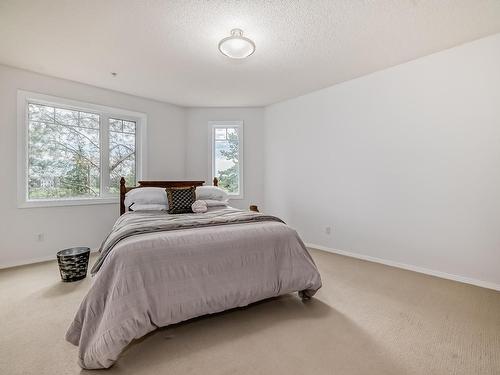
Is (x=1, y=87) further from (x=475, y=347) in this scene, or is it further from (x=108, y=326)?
(x=475, y=347)

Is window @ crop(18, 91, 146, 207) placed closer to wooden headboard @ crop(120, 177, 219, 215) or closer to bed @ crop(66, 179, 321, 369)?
wooden headboard @ crop(120, 177, 219, 215)

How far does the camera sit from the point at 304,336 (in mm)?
1833

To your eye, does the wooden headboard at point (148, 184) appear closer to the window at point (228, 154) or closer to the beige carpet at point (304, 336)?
the window at point (228, 154)

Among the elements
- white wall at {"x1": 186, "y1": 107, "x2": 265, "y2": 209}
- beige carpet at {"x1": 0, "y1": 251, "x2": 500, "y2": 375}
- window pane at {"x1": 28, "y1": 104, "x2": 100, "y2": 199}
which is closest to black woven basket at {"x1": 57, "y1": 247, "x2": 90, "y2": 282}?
beige carpet at {"x1": 0, "y1": 251, "x2": 500, "y2": 375}

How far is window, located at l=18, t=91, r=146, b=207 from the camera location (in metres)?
3.51

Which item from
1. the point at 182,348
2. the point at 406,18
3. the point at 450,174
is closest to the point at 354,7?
the point at 406,18

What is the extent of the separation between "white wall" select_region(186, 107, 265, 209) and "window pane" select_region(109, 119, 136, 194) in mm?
1054

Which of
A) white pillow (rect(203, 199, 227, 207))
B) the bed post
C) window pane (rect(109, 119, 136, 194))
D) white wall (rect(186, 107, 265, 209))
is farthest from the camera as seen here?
white wall (rect(186, 107, 265, 209))

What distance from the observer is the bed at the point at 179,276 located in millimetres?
1550

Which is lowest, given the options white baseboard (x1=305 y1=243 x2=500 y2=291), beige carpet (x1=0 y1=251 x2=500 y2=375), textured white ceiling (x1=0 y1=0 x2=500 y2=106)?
beige carpet (x1=0 y1=251 x2=500 y2=375)

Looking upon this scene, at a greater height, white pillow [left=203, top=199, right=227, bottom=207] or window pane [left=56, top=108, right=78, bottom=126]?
window pane [left=56, top=108, right=78, bottom=126]

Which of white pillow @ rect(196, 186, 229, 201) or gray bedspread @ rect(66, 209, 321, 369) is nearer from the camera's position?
gray bedspread @ rect(66, 209, 321, 369)

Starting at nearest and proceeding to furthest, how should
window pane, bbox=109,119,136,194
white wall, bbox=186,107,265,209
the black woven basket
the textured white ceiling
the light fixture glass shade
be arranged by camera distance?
the textured white ceiling → the light fixture glass shade → the black woven basket → window pane, bbox=109,119,136,194 → white wall, bbox=186,107,265,209

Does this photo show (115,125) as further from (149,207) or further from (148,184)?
(149,207)
